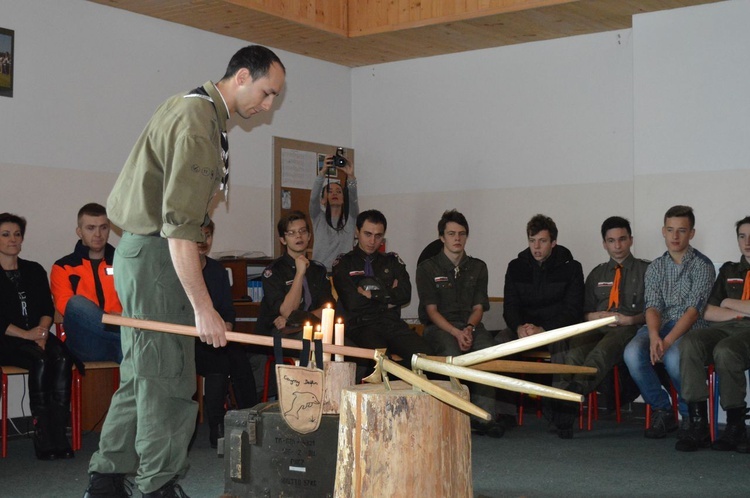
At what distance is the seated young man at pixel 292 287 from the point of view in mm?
5102

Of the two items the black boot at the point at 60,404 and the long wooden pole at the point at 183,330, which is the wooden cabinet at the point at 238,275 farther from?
the long wooden pole at the point at 183,330

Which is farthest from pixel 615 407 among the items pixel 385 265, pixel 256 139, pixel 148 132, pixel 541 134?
pixel 148 132

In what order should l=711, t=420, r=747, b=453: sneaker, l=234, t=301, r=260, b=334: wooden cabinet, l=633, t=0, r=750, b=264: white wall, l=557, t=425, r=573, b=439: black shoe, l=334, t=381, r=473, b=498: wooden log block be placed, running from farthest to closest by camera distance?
l=234, t=301, r=260, b=334: wooden cabinet → l=633, t=0, r=750, b=264: white wall → l=557, t=425, r=573, b=439: black shoe → l=711, t=420, r=747, b=453: sneaker → l=334, t=381, r=473, b=498: wooden log block

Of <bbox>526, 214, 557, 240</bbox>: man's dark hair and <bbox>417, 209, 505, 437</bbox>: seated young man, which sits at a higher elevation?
<bbox>526, 214, 557, 240</bbox>: man's dark hair

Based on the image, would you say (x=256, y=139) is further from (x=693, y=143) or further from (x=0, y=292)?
(x=693, y=143)

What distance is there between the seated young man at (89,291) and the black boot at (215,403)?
55 centimetres

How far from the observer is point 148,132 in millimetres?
2744

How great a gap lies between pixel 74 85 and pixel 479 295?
9.50 ft

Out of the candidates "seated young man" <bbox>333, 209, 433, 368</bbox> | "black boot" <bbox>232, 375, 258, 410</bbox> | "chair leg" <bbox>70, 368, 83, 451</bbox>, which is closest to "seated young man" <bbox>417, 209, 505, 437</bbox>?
"seated young man" <bbox>333, 209, 433, 368</bbox>

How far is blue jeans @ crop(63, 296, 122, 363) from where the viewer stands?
15.6 feet

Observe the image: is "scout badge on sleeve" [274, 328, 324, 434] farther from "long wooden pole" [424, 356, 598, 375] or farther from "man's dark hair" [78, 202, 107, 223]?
"man's dark hair" [78, 202, 107, 223]

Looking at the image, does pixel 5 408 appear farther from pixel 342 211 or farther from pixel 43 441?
pixel 342 211

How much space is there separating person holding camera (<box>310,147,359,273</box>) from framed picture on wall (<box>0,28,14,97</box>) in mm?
2222

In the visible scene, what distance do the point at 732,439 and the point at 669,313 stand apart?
0.86 m
